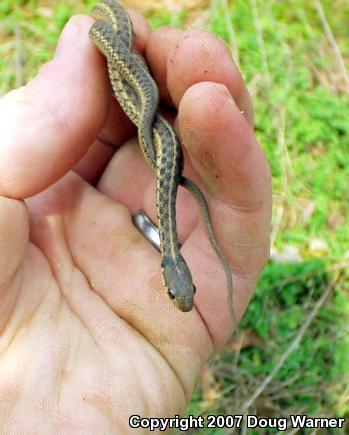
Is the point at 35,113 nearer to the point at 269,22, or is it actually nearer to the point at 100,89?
the point at 100,89

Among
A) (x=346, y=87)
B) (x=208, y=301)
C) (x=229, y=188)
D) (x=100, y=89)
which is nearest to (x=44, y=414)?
(x=208, y=301)

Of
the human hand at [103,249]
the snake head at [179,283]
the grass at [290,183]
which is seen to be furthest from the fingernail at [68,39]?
the grass at [290,183]

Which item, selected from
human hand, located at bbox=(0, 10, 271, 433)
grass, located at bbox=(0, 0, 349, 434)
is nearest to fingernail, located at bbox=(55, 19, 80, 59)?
human hand, located at bbox=(0, 10, 271, 433)

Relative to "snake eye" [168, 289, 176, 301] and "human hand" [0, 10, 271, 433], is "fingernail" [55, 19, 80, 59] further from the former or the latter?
"snake eye" [168, 289, 176, 301]

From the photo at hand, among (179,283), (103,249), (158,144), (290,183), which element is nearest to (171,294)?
(179,283)

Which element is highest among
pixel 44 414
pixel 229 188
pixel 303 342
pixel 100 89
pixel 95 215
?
pixel 100 89
